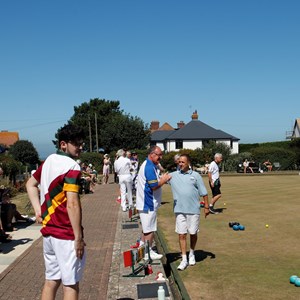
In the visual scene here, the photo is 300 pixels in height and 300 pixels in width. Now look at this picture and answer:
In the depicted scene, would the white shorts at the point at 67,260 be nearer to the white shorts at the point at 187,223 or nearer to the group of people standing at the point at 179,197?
the group of people standing at the point at 179,197

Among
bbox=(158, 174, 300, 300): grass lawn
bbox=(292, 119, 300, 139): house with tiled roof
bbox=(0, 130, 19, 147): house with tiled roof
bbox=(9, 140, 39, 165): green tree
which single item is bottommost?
bbox=(158, 174, 300, 300): grass lawn

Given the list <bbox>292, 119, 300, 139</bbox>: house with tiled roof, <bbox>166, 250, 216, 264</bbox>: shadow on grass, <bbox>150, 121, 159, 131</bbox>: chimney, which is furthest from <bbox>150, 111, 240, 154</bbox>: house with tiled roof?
<bbox>166, 250, 216, 264</bbox>: shadow on grass

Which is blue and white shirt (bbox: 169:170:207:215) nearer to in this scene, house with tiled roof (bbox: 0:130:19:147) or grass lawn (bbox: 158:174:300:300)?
grass lawn (bbox: 158:174:300:300)

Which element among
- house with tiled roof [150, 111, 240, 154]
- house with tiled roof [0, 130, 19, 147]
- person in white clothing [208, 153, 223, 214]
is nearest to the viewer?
person in white clothing [208, 153, 223, 214]

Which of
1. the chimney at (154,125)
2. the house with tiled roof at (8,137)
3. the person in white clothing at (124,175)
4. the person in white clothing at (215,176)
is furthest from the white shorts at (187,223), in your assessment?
the house with tiled roof at (8,137)

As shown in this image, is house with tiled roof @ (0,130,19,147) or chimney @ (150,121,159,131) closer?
chimney @ (150,121,159,131)

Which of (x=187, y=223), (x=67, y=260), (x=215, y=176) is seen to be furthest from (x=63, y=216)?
(x=215, y=176)

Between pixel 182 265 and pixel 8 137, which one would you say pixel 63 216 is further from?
pixel 8 137

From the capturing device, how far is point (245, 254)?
737cm

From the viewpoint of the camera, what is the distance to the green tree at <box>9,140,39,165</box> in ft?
195

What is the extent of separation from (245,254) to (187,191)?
1.87m

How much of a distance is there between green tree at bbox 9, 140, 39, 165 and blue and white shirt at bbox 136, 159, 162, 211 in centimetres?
5469

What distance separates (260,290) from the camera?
18.0ft

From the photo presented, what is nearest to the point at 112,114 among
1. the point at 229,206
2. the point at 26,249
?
the point at 229,206
